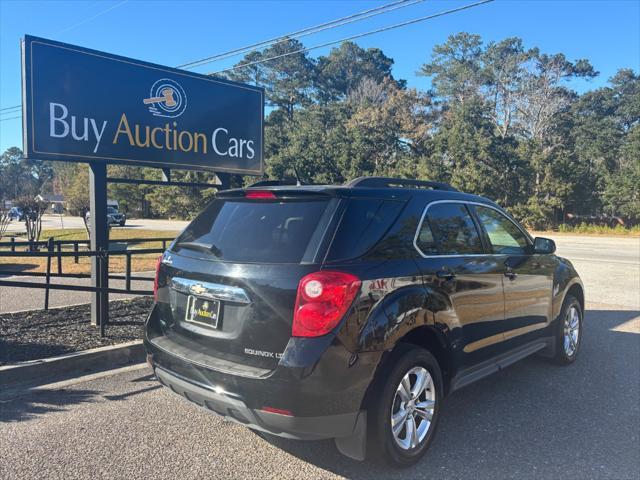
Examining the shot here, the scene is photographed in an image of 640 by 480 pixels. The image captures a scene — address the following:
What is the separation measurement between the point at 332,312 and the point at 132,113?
4.90 metres

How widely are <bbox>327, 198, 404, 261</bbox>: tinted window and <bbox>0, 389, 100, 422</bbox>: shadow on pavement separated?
2717mm

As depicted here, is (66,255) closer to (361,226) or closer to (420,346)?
(361,226)

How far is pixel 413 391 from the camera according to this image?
3180 mm

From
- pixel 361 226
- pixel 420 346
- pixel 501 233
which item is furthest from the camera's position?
pixel 501 233

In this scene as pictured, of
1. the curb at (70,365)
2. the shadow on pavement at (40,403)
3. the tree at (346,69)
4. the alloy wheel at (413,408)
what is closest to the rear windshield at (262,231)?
the alloy wheel at (413,408)

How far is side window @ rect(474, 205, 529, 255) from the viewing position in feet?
13.9

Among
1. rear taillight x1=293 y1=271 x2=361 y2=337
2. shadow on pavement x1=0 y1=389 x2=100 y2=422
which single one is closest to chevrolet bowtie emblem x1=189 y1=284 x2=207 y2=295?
rear taillight x1=293 y1=271 x2=361 y2=337

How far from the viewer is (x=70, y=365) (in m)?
4.79

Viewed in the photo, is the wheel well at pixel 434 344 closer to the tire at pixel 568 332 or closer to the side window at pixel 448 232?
the side window at pixel 448 232

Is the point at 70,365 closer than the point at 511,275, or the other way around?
the point at 511,275

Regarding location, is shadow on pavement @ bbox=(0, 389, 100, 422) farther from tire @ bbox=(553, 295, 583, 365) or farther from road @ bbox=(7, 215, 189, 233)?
road @ bbox=(7, 215, 189, 233)

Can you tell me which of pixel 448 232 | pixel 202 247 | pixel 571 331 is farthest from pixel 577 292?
pixel 202 247

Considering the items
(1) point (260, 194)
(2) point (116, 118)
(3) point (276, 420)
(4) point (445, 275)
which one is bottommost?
(3) point (276, 420)

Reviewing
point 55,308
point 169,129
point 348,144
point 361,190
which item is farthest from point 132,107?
point 348,144
